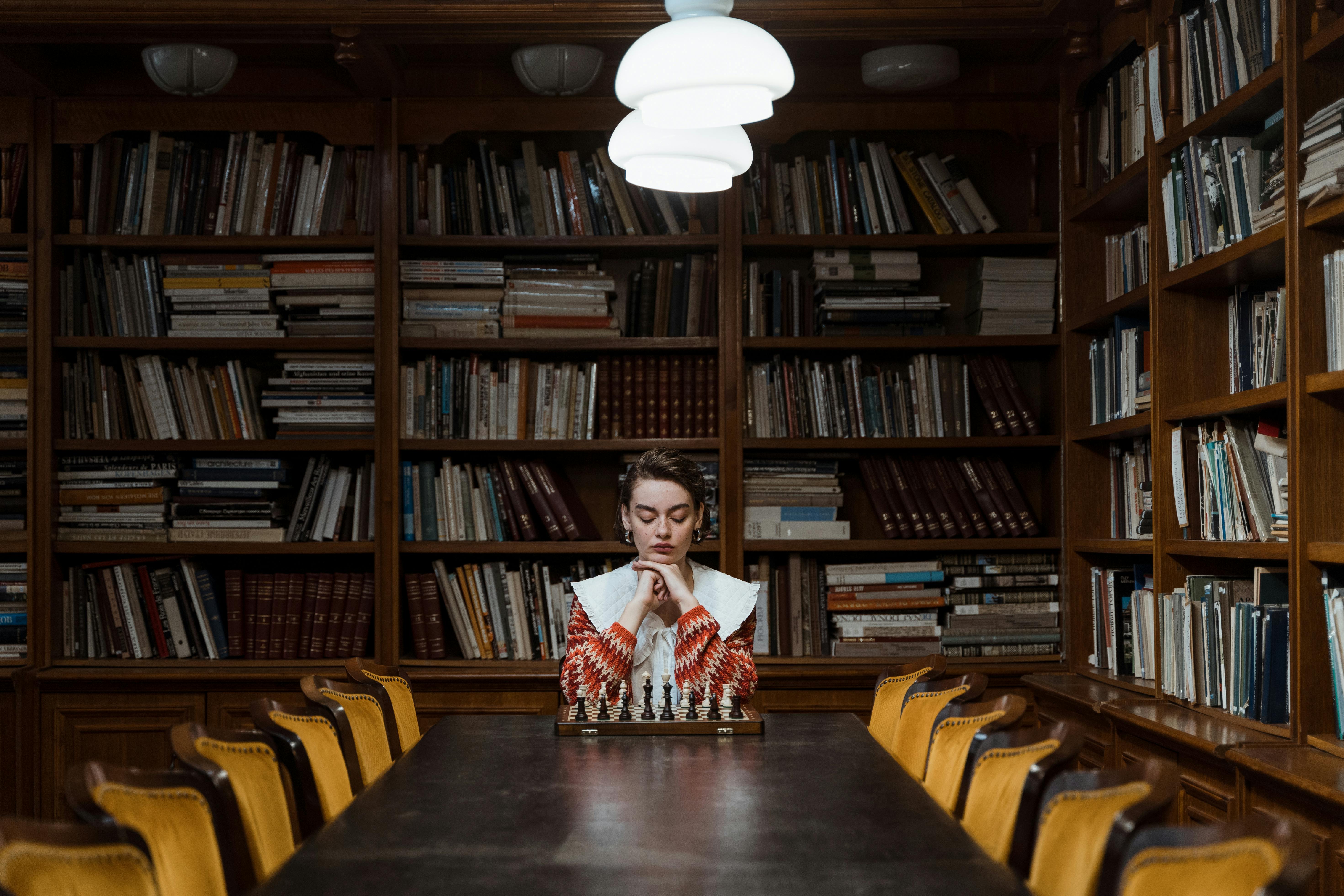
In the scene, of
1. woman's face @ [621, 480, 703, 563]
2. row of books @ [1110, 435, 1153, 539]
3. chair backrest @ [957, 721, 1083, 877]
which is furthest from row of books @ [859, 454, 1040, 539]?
chair backrest @ [957, 721, 1083, 877]

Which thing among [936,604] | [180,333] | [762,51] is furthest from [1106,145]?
[180,333]

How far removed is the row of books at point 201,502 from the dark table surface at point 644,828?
170 cm

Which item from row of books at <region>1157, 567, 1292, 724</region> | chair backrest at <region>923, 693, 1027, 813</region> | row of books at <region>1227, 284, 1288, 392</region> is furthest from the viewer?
row of books at <region>1227, 284, 1288, 392</region>

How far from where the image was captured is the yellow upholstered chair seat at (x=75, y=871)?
1.14m

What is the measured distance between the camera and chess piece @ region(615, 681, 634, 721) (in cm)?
227

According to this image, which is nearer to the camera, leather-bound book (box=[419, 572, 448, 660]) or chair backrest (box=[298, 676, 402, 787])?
chair backrest (box=[298, 676, 402, 787])

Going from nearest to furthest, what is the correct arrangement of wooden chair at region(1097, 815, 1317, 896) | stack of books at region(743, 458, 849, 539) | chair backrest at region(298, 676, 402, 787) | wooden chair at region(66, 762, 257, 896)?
wooden chair at region(1097, 815, 1317, 896) → wooden chair at region(66, 762, 257, 896) → chair backrest at region(298, 676, 402, 787) → stack of books at region(743, 458, 849, 539)

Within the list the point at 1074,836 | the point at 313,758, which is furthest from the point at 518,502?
the point at 1074,836

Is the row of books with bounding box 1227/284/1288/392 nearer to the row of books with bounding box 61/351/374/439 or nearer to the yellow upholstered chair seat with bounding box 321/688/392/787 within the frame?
the yellow upholstered chair seat with bounding box 321/688/392/787

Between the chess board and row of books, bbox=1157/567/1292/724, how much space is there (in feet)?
3.47

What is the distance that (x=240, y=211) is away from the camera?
3.70 meters

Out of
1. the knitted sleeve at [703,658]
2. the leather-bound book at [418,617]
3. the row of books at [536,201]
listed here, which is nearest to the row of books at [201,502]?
the leather-bound book at [418,617]

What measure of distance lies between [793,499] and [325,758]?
6.60 ft

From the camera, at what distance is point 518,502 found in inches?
145
